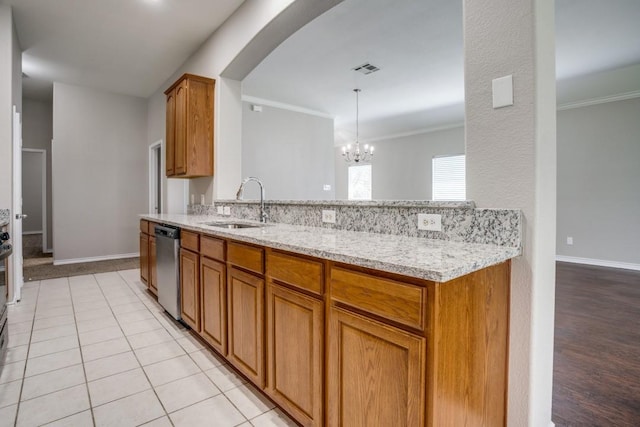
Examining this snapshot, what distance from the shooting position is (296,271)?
141cm

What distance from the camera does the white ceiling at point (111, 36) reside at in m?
3.17

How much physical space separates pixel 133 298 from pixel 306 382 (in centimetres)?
287

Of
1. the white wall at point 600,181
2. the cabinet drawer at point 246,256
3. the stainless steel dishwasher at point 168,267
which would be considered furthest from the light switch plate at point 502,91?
the white wall at point 600,181

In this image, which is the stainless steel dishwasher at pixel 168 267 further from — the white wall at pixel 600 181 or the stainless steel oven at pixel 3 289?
the white wall at pixel 600 181

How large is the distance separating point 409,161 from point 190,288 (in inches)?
259

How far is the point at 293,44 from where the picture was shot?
12.2ft

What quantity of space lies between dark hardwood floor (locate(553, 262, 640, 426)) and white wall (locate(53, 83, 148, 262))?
6173 mm

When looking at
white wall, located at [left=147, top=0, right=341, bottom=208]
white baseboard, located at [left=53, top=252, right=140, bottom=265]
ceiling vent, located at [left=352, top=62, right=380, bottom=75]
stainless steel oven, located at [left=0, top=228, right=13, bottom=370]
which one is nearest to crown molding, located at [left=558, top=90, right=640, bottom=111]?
ceiling vent, located at [left=352, top=62, right=380, bottom=75]

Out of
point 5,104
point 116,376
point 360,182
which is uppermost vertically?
point 5,104

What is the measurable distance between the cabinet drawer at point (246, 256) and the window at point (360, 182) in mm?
7330

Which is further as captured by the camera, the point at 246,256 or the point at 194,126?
the point at 194,126

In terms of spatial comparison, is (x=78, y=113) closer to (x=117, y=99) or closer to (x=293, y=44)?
(x=117, y=99)

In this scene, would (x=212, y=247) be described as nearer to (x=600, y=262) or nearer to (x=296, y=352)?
(x=296, y=352)

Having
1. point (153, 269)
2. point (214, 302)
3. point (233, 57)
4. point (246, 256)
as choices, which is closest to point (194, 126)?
point (233, 57)
